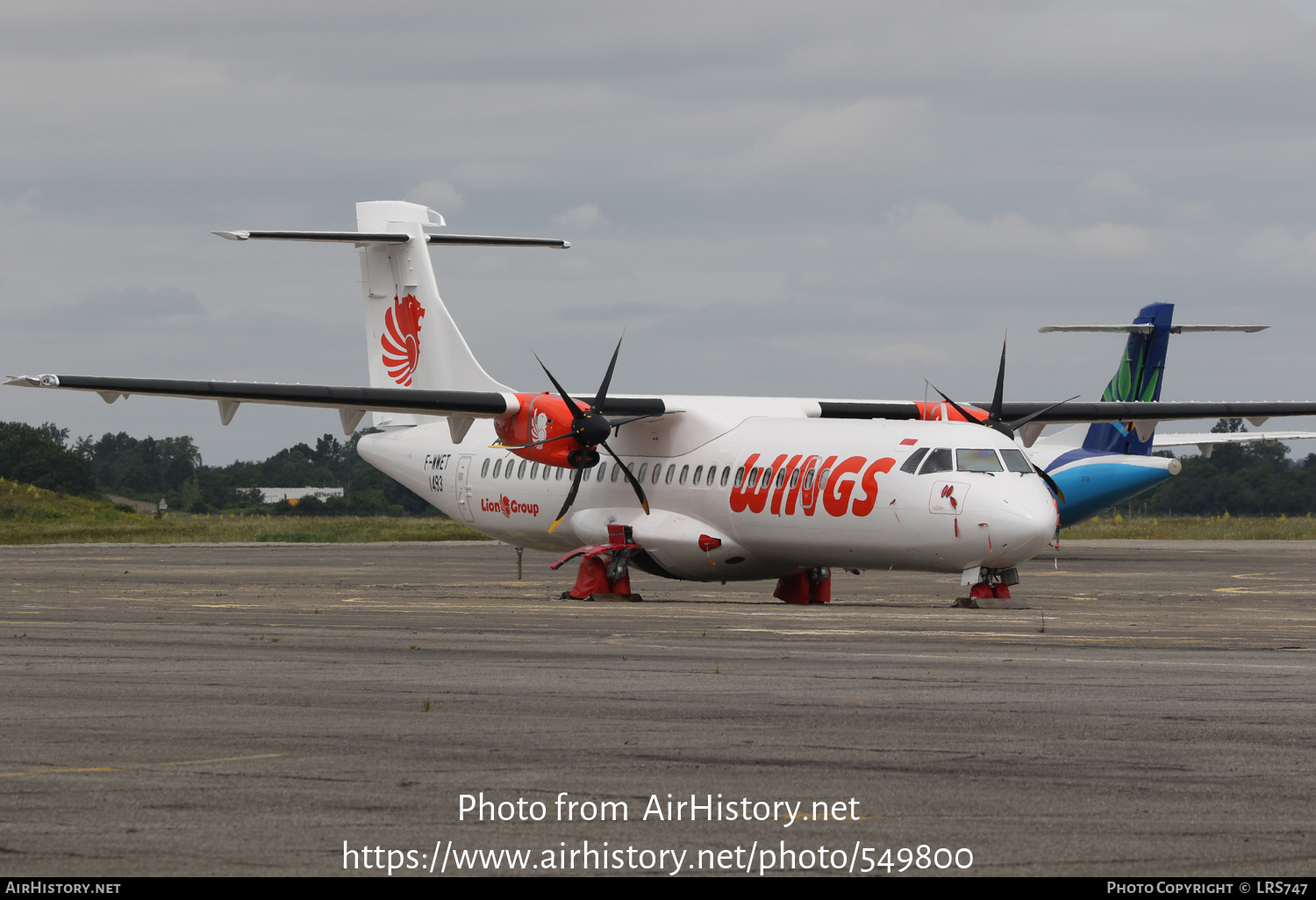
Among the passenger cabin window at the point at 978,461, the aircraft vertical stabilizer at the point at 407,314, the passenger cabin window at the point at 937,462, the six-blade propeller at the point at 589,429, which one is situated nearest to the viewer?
the passenger cabin window at the point at 978,461

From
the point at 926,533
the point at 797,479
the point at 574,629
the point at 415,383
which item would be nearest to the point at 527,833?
the point at 574,629

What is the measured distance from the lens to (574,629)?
1802 cm

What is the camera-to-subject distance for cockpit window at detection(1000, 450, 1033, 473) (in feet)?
74.4

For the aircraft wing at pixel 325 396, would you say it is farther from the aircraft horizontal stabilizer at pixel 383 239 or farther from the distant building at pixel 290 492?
the distant building at pixel 290 492

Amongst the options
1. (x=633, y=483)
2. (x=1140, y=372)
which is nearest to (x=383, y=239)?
(x=633, y=483)

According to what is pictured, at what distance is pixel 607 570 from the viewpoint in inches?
1062

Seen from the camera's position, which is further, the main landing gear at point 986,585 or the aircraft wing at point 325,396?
the aircraft wing at point 325,396

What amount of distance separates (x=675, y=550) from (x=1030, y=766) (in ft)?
60.5

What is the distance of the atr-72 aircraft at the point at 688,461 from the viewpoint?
2280 cm

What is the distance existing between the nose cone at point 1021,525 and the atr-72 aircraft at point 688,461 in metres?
0.02

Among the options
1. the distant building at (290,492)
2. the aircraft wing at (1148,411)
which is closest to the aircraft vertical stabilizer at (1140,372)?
the aircraft wing at (1148,411)

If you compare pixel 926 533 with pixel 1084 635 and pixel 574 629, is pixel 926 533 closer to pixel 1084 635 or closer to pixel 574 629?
pixel 1084 635

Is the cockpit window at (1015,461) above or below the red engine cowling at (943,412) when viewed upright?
below

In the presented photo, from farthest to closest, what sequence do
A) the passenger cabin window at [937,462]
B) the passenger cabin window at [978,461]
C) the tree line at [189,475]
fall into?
the tree line at [189,475] → the passenger cabin window at [937,462] → the passenger cabin window at [978,461]
